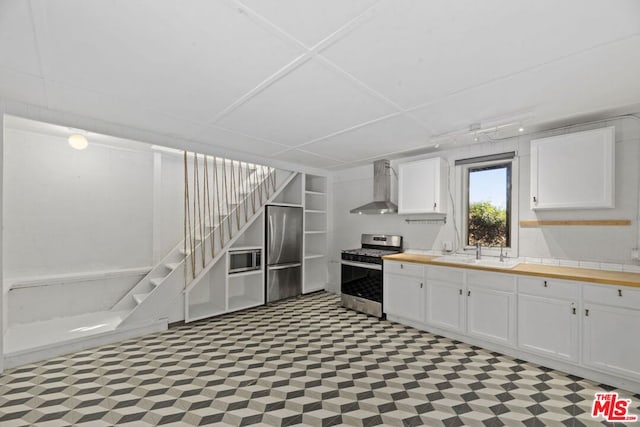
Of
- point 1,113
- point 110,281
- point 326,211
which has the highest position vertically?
point 1,113

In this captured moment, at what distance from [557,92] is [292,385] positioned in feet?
10.8

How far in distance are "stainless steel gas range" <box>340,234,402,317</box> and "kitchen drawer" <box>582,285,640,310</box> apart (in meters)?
2.32

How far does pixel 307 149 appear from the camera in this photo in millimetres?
4297

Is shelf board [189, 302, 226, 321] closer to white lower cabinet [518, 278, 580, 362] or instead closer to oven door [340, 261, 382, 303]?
oven door [340, 261, 382, 303]

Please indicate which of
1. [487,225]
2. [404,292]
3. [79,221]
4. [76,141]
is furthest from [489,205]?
[79,221]

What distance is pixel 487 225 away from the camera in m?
3.94

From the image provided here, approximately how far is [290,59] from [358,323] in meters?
3.47

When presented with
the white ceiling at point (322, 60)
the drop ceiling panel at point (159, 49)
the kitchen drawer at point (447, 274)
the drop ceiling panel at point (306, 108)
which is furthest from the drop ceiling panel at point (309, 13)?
the kitchen drawer at point (447, 274)

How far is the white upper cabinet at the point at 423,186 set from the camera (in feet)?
13.5

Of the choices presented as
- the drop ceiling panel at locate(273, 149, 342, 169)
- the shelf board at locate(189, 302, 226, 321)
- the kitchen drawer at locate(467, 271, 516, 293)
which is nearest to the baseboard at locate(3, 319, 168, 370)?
the shelf board at locate(189, 302, 226, 321)

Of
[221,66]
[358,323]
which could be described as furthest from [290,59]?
[358,323]

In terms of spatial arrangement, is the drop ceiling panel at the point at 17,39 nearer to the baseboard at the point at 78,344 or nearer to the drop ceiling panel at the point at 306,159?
the baseboard at the point at 78,344

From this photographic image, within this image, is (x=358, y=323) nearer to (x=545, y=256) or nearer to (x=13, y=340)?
(x=545, y=256)

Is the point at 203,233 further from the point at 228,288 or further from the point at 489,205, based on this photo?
the point at 489,205
